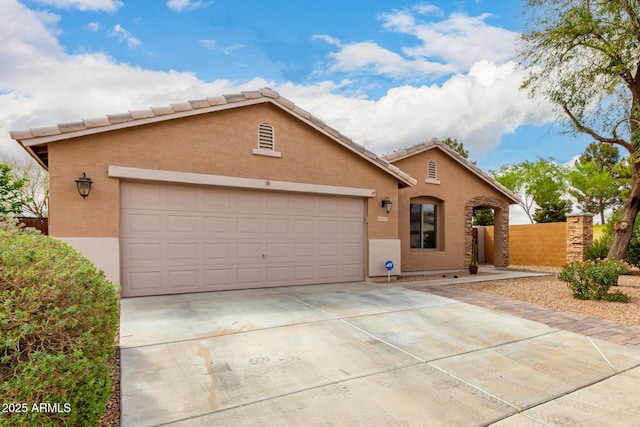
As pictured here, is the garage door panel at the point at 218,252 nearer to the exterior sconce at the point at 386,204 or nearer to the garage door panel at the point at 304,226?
the garage door panel at the point at 304,226

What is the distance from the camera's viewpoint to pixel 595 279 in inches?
314

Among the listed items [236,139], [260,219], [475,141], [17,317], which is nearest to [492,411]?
[17,317]

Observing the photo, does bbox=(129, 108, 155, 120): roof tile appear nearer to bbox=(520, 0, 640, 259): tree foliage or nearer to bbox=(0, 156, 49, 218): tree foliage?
bbox=(520, 0, 640, 259): tree foliage

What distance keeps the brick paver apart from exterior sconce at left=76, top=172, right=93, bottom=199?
7777 mm

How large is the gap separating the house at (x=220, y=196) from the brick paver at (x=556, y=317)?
116 inches

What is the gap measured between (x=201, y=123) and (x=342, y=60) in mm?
6182

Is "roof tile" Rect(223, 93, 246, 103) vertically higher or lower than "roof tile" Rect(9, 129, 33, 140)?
higher

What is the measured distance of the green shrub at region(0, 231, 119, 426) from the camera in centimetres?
195

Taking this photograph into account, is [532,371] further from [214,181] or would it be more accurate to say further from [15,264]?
[214,181]

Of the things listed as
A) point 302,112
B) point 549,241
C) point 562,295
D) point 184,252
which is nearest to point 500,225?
point 549,241

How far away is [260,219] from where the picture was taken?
8820 millimetres

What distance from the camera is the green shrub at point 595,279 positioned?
26.0 ft

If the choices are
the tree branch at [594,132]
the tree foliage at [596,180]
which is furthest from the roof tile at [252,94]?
the tree foliage at [596,180]

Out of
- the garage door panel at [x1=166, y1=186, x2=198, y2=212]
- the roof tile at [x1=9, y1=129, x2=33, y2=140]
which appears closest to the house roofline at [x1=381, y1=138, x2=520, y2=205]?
the garage door panel at [x1=166, y1=186, x2=198, y2=212]
